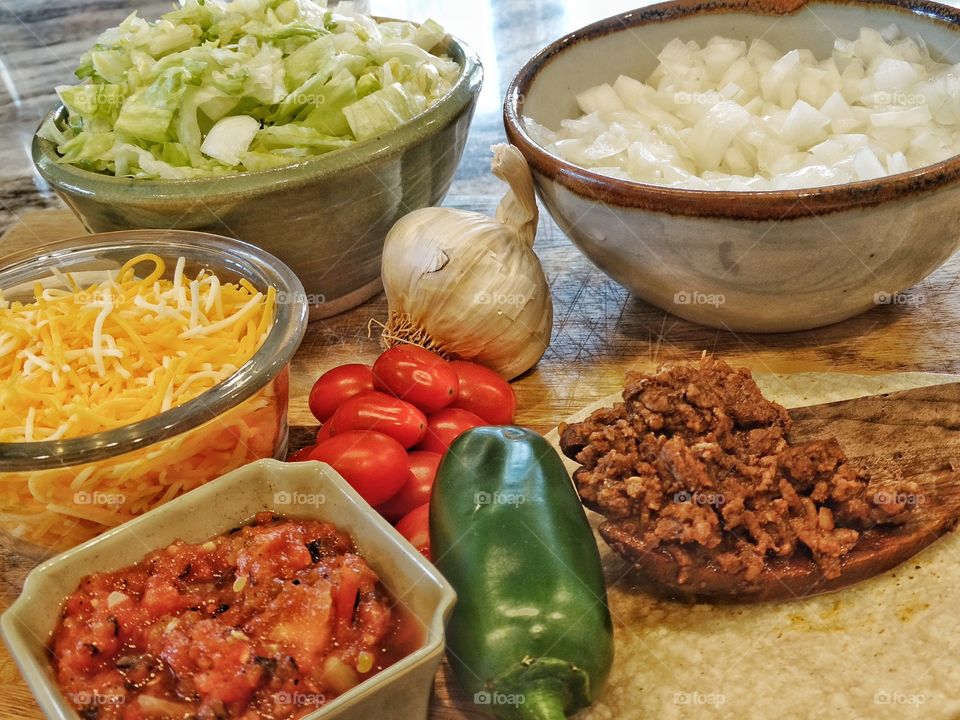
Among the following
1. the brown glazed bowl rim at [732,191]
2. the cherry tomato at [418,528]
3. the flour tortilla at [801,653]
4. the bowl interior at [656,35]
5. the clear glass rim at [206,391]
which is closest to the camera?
the flour tortilla at [801,653]

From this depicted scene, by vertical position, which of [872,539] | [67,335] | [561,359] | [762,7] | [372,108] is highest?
[762,7]

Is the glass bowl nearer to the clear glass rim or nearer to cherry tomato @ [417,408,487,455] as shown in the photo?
the clear glass rim

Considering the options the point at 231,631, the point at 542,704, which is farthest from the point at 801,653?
the point at 231,631

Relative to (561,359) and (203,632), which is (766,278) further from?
(203,632)

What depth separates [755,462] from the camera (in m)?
1.88

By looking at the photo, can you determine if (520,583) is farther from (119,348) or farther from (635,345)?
(635,345)

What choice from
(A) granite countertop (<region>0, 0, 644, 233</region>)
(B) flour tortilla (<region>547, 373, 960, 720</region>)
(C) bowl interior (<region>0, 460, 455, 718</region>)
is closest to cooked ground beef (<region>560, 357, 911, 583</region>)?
(B) flour tortilla (<region>547, 373, 960, 720</region>)

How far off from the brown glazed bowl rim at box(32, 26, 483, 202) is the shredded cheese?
0.25 metres

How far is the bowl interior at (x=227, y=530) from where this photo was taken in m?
1.46

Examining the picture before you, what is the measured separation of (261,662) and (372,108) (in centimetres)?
161

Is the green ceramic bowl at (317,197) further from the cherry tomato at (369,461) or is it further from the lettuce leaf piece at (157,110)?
the cherry tomato at (369,461)

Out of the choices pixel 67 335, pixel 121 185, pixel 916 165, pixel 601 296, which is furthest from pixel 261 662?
pixel 916 165

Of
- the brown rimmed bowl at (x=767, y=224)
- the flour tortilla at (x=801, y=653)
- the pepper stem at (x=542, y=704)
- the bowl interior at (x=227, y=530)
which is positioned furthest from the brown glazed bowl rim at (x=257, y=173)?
the pepper stem at (x=542, y=704)

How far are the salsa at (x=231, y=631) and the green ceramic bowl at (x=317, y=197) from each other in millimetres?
1012
